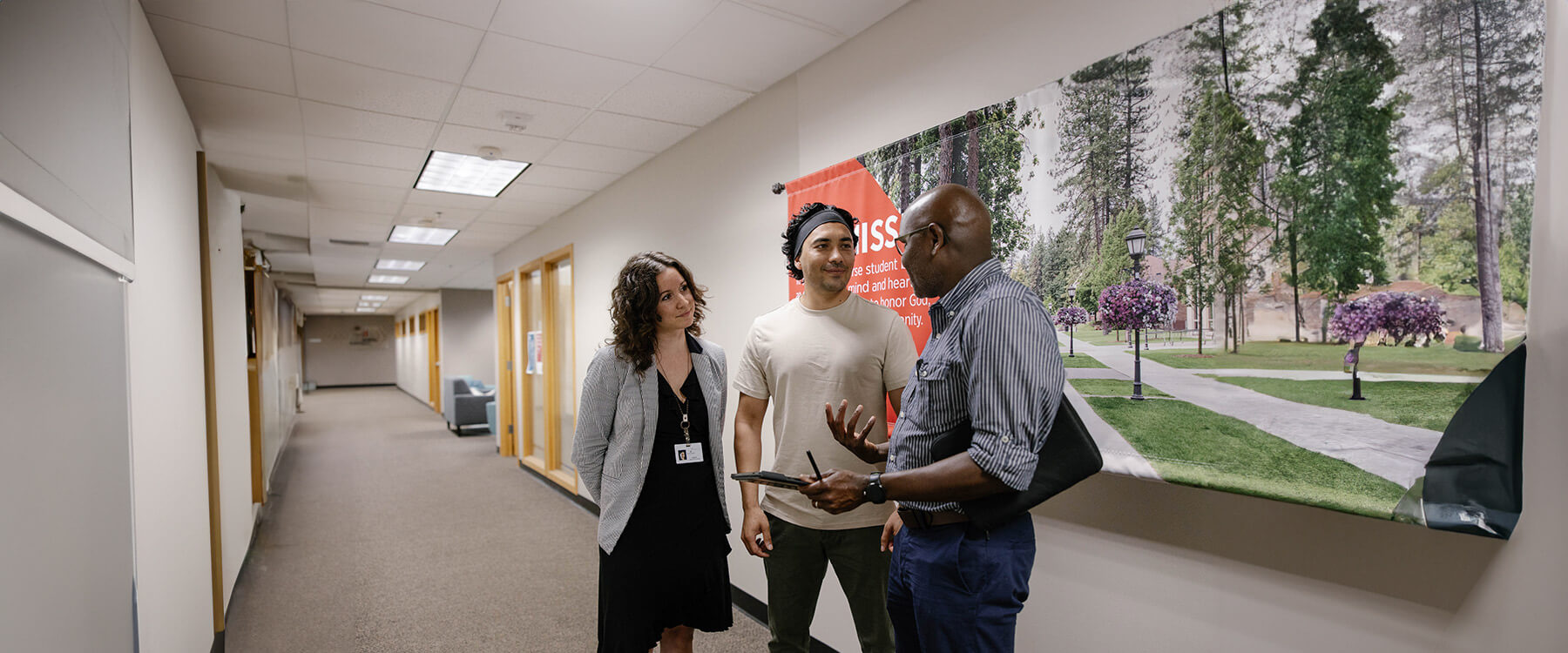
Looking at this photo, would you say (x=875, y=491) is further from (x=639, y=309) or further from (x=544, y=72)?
(x=544, y=72)

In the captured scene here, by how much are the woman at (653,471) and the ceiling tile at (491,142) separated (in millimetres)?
2079

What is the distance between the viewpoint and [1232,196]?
1441 mm

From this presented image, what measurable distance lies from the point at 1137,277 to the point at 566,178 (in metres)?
3.83

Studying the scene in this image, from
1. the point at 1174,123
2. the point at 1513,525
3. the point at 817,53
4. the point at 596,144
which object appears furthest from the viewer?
the point at 596,144

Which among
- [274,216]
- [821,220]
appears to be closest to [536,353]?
[274,216]

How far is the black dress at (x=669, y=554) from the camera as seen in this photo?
72.4 inches

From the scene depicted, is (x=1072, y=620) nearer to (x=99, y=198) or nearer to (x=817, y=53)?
(x=817, y=53)

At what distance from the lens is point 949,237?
134 centimetres

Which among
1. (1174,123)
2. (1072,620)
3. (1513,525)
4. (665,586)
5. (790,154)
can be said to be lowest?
(1072,620)

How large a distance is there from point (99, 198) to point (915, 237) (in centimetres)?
166

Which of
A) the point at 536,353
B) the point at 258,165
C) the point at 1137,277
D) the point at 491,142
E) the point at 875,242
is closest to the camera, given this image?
the point at 1137,277

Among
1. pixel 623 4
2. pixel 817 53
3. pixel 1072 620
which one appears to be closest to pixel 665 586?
pixel 1072 620

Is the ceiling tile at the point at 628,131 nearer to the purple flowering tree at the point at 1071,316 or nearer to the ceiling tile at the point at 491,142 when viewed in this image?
the ceiling tile at the point at 491,142

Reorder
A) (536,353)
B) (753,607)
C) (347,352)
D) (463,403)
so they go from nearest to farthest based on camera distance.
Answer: (753,607) → (536,353) → (463,403) → (347,352)
